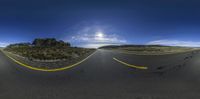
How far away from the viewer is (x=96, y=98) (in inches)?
195

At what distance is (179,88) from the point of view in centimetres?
596

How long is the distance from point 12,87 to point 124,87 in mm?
3999

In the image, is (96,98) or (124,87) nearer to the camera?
(96,98)

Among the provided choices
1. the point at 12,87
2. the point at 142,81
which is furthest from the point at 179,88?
the point at 12,87

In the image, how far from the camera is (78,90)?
5809mm

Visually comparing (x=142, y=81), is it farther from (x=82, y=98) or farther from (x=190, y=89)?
(x=82, y=98)

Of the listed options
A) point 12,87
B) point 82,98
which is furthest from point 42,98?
point 12,87

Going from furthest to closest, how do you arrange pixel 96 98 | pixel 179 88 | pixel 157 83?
pixel 157 83
pixel 179 88
pixel 96 98

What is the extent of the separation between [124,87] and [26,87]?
3.48m

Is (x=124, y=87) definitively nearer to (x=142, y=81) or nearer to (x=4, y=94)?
(x=142, y=81)

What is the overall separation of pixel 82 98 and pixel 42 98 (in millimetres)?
1140

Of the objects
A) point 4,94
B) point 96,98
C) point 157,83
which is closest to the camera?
point 96,98

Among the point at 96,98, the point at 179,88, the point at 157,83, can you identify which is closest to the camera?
the point at 96,98

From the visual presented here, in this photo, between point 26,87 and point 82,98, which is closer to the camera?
point 82,98
